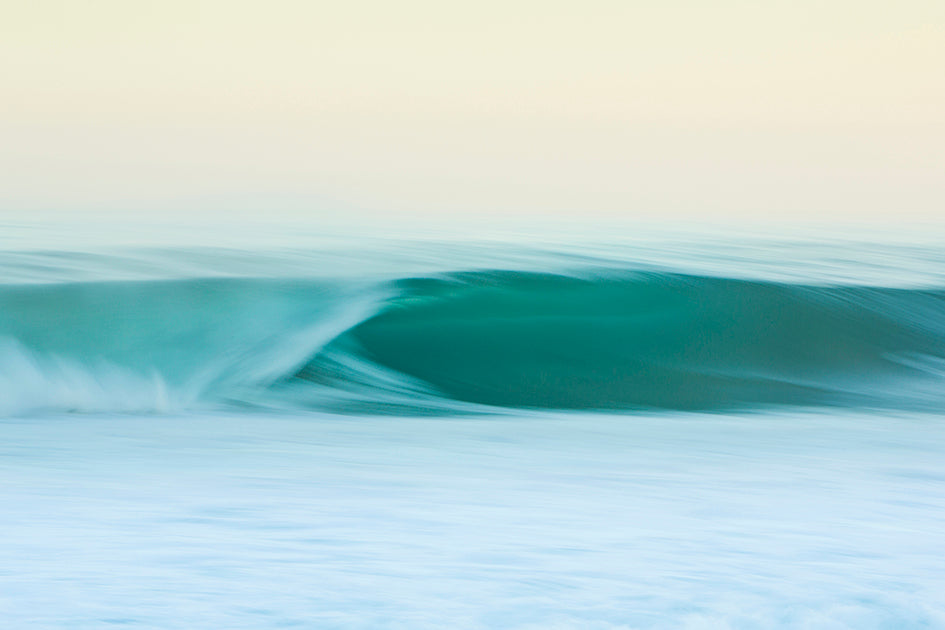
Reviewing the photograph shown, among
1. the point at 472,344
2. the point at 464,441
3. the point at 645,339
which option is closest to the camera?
the point at 464,441

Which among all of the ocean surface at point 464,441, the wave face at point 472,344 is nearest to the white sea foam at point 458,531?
the ocean surface at point 464,441

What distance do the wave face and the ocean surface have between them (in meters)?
0.02

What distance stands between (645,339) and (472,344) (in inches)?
26.5

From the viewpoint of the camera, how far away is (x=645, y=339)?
3676 millimetres

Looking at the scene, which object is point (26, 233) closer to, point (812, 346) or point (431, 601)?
point (812, 346)

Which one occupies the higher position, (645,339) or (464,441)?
(645,339)

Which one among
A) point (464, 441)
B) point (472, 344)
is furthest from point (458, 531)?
point (472, 344)

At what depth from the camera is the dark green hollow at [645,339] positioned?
2947 mm

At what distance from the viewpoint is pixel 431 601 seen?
984 mm

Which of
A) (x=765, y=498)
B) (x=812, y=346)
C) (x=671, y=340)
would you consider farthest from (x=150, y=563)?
(x=812, y=346)

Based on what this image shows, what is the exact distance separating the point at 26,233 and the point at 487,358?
3970 mm

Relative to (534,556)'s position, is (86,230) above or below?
above

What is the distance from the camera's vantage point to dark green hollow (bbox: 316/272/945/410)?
295cm

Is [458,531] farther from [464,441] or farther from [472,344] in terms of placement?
[472,344]
